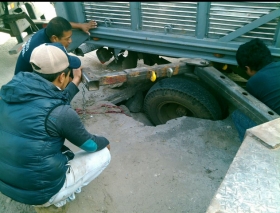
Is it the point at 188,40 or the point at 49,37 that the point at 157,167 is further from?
the point at 49,37

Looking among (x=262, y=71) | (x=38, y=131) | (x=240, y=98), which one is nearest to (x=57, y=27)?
(x=38, y=131)

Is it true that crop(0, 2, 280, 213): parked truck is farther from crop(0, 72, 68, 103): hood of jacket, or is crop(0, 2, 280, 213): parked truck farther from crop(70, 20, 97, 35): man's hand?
crop(0, 72, 68, 103): hood of jacket

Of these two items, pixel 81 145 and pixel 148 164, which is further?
pixel 148 164

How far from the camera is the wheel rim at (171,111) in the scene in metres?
3.79

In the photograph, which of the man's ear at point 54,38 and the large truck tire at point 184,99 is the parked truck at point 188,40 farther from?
the man's ear at point 54,38

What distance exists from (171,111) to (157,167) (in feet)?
4.11

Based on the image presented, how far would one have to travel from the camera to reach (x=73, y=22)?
154 inches

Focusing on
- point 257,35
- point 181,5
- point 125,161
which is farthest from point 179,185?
point 181,5

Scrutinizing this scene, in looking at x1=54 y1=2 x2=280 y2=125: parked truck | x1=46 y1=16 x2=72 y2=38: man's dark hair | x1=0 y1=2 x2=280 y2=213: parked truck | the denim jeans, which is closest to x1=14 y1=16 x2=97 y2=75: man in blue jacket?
x1=46 y1=16 x2=72 y2=38: man's dark hair

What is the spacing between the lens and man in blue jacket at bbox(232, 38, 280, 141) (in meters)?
2.57

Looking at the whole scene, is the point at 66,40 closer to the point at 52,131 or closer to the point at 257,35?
the point at 52,131

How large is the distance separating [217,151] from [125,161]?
1079mm

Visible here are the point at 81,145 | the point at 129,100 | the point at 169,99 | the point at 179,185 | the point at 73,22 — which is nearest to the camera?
the point at 81,145

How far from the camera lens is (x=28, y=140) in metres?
1.80
